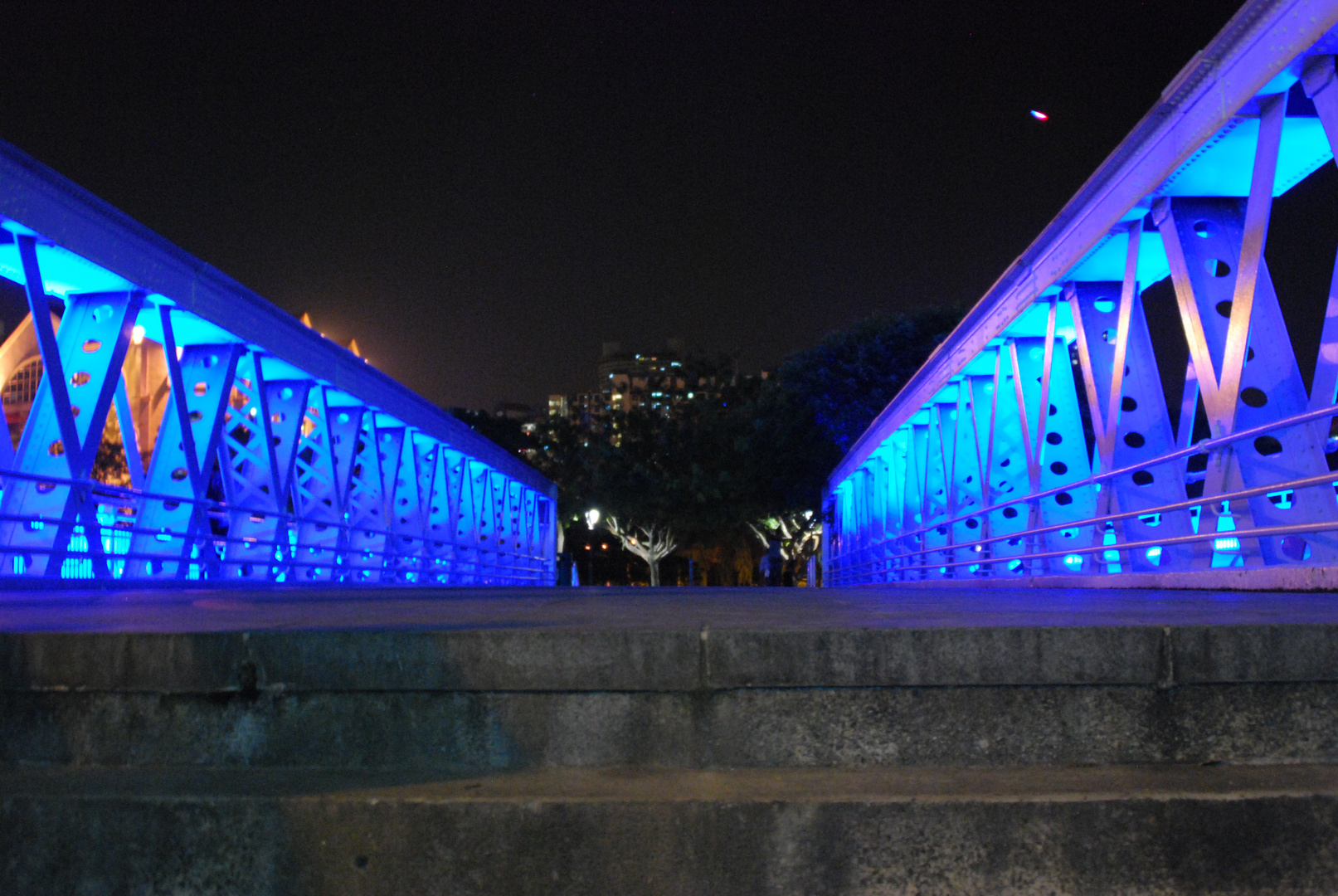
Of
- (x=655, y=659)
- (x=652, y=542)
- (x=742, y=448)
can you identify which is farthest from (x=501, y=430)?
(x=655, y=659)

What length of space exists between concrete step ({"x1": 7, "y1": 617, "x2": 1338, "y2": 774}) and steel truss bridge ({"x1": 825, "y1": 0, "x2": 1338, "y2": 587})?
111 inches

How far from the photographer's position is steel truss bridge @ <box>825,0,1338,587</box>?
18.7 ft

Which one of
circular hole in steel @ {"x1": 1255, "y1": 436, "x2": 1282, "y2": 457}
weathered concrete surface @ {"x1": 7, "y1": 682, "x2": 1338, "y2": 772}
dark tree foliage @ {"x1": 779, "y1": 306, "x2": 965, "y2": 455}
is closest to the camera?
weathered concrete surface @ {"x1": 7, "y1": 682, "x2": 1338, "y2": 772}

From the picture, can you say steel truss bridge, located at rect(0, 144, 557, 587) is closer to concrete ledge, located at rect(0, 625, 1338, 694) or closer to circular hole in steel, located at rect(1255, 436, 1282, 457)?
concrete ledge, located at rect(0, 625, 1338, 694)

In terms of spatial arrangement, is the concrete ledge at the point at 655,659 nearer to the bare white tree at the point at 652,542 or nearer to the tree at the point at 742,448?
the tree at the point at 742,448

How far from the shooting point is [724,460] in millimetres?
37219

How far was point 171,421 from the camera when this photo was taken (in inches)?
451

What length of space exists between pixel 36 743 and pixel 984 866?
2382 mm

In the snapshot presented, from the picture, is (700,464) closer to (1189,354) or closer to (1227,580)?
(1189,354)

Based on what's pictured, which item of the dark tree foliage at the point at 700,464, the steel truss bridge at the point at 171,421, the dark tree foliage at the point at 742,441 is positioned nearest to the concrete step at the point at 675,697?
the steel truss bridge at the point at 171,421

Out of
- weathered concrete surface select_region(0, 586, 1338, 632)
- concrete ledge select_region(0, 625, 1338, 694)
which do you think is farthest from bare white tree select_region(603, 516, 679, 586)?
concrete ledge select_region(0, 625, 1338, 694)

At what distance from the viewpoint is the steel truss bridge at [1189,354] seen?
225 inches

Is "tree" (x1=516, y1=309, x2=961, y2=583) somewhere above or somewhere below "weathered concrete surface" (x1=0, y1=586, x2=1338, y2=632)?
above

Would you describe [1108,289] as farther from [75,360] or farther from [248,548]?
[248,548]
